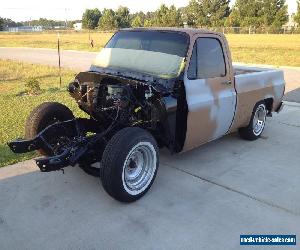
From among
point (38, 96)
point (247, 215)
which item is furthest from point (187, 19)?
point (247, 215)

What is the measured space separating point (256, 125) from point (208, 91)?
208cm

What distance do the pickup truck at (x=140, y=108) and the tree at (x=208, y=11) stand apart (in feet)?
261

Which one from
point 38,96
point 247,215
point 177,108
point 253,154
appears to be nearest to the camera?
point 247,215

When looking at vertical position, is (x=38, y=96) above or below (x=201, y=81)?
below

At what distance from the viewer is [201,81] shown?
5207mm

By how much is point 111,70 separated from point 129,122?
1.00m

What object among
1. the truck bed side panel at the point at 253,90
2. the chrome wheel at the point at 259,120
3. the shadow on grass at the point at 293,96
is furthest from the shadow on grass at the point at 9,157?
the shadow on grass at the point at 293,96

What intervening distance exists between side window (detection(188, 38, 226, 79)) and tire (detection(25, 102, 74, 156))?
1.93 metres

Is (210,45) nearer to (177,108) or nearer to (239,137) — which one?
(177,108)

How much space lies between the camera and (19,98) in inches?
395

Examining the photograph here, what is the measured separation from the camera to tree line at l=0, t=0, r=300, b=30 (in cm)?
6788

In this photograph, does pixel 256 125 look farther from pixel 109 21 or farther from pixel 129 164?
pixel 109 21

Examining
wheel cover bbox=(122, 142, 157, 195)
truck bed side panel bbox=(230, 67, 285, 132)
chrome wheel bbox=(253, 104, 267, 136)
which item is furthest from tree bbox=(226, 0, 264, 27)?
wheel cover bbox=(122, 142, 157, 195)

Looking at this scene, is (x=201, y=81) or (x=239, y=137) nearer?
(x=201, y=81)
